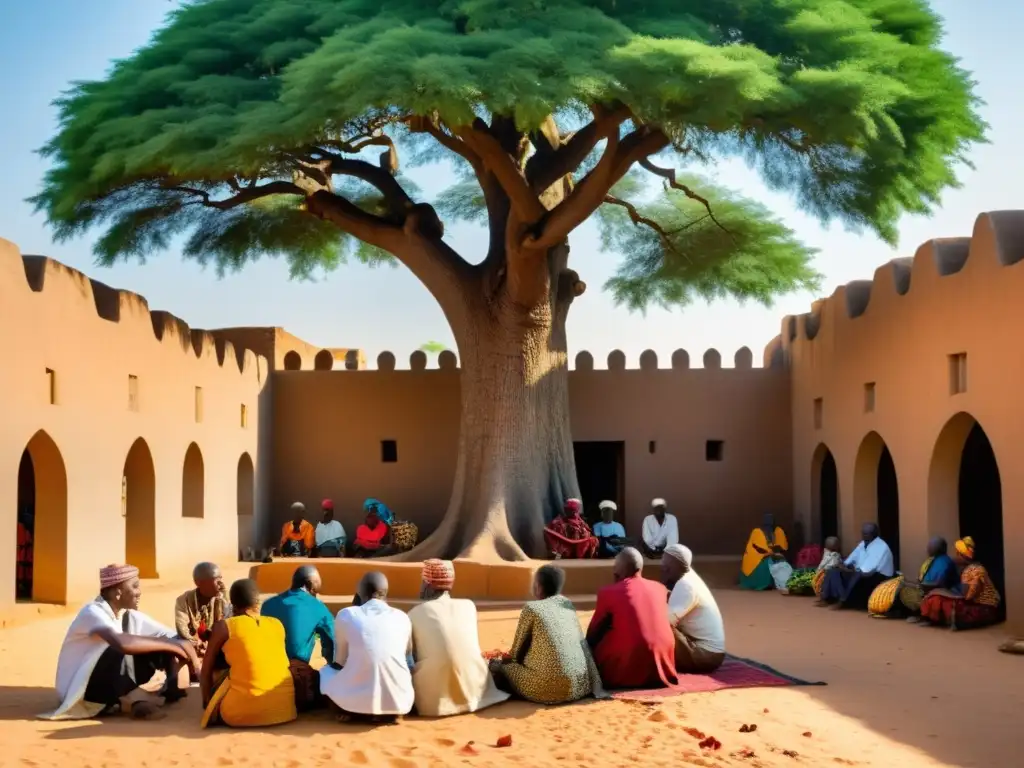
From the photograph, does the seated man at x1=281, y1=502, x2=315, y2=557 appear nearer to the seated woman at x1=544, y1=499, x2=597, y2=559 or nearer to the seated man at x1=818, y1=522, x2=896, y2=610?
the seated woman at x1=544, y1=499, x2=597, y2=559

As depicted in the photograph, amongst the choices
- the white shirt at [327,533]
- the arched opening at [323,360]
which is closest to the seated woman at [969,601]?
the white shirt at [327,533]

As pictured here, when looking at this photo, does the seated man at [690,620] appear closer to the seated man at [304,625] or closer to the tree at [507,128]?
the seated man at [304,625]

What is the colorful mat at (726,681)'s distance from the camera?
8133mm

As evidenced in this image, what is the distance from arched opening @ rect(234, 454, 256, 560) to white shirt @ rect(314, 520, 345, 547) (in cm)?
160

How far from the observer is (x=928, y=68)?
48.2 feet

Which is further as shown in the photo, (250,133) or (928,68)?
(928,68)

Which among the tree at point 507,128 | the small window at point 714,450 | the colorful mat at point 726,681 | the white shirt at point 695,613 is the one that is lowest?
the colorful mat at point 726,681

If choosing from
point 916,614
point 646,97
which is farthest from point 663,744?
point 646,97

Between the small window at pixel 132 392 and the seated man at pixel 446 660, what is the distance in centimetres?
851

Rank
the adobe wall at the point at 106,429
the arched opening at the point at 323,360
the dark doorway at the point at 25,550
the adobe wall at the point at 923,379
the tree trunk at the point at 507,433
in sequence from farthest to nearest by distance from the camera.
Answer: the arched opening at the point at 323,360 → the tree trunk at the point at 507,433 → the dark doorway at the point at 25,550 → the adobe wall at the point at 106,429 → the adobe wall at the point at 923,379

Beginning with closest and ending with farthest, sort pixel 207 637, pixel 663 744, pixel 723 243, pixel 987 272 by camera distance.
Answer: pixel 663 744, pixel 207 637, pixel 987 272, pixel 723 243

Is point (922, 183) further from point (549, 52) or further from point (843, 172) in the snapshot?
point (549, 52)

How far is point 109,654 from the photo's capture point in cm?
747

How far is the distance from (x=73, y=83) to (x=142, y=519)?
6029 millimetres
